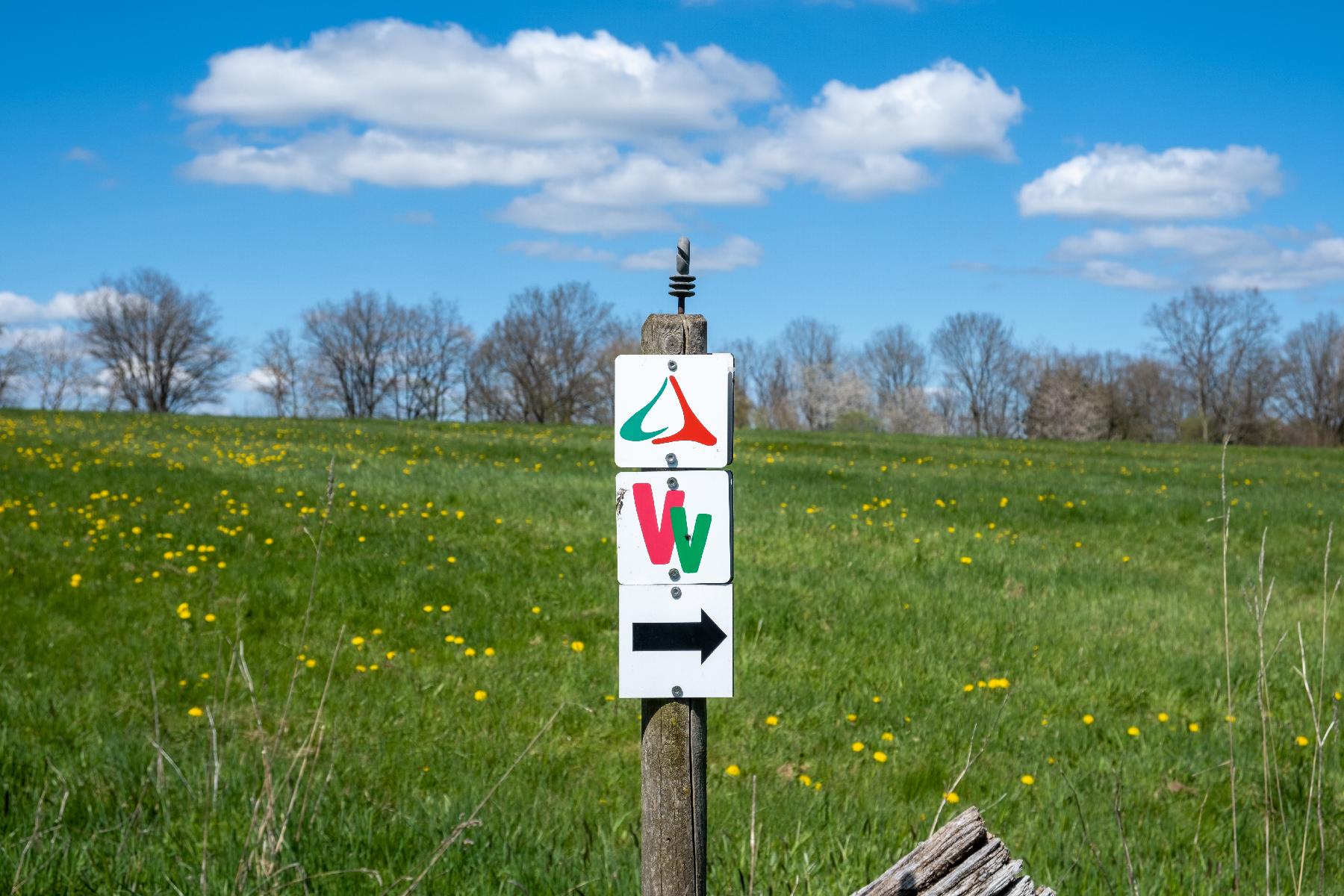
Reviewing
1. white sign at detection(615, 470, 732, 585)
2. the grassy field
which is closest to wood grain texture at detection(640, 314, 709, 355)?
white sign at detection(615, 470, 732, 585)

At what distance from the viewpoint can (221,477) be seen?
12312 mm

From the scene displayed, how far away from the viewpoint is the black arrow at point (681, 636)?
7.33 feet

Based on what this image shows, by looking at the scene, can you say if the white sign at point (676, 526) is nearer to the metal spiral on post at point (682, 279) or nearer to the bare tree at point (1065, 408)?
the metal spiral on post at point (682, 279)

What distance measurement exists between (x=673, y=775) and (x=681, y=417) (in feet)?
2.65

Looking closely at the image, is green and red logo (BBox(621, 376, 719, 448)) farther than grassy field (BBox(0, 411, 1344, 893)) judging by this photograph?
No

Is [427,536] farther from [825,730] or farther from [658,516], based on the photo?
[658,516]

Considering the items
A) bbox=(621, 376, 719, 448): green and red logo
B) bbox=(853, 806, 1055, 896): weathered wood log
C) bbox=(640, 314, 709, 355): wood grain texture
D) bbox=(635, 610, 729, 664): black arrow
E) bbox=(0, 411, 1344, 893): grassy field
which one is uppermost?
bbox=(640, 314, 709, 355): wood grain texture

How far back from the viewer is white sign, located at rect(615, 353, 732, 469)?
2215mm

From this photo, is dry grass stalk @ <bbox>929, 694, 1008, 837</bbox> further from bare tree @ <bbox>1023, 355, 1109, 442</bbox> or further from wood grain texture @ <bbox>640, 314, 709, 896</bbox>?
bare tree @ <bbox>1023, 355, 1109, 442</bbox>

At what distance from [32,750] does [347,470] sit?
8721 mm

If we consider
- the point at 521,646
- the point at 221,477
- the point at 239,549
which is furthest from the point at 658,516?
the point at 221,477

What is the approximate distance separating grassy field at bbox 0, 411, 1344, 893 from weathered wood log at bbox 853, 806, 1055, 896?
2.73 feet

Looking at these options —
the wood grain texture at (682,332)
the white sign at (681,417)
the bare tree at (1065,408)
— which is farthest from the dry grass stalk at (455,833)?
the bare tree at (1065,408)

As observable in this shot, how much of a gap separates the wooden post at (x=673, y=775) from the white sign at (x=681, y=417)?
A: 7 centimetres
